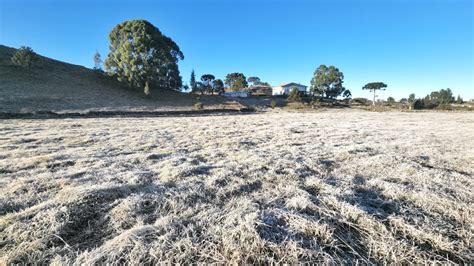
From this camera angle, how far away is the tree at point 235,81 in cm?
5344

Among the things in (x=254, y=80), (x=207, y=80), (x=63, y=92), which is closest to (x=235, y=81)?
(x=207, y=80)

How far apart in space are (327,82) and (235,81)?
2325cm

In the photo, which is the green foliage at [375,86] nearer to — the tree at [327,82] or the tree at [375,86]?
the tree at [375,86]

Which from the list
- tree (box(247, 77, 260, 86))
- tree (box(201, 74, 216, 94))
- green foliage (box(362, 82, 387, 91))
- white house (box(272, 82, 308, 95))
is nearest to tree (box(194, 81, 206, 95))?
tree (box(201, 74, 216, 94))

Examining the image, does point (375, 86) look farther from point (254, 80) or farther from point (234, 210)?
point (234, 210)

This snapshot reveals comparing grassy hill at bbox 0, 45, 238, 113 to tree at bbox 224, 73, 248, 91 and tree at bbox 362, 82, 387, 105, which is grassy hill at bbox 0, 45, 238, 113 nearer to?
tree at bbox 224, 73, 248, 91

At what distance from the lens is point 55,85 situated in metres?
22.5

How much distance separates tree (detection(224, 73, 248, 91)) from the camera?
5344 cm

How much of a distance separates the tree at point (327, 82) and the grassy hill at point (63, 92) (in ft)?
105

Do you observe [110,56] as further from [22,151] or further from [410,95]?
[410,95]

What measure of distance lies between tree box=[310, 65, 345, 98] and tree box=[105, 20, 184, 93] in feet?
112

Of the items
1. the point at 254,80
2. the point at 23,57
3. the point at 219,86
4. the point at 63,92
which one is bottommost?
the point at 63,92

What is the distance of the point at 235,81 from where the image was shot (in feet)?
183

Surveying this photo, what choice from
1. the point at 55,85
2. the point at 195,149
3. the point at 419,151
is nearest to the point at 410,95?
the point at 419,151
